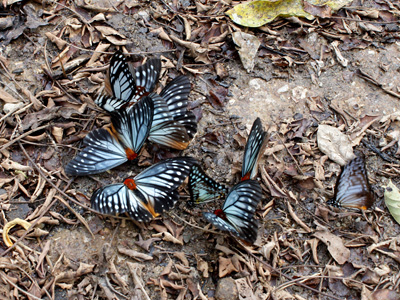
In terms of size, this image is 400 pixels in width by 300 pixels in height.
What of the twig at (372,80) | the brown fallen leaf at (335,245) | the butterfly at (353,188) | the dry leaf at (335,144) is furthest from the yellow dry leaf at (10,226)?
the twig at (372,80)

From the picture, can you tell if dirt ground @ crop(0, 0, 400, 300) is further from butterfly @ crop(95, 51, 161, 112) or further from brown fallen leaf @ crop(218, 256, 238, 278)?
butterfly @ crop(95, 51, 161, 112)

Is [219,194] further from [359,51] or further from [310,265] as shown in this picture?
[359,51]

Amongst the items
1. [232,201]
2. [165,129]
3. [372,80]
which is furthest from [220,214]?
[372,80]

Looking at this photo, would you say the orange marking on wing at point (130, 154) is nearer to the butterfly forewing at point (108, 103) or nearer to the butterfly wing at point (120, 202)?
the butterfly wing at point (120, 202)

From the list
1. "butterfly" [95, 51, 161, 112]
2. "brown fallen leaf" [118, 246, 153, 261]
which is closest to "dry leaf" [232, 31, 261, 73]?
"butterfly" [95, 51, 161, 112]

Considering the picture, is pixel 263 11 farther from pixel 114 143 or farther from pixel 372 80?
pixel 114 143

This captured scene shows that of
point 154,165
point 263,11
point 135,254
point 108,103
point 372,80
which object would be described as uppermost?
point 263,11

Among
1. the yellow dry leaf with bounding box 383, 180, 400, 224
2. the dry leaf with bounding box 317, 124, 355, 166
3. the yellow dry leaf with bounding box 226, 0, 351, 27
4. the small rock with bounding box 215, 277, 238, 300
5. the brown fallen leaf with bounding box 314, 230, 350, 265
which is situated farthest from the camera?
the yellow dry leaf with bounding box 226, 0, 351, 27
